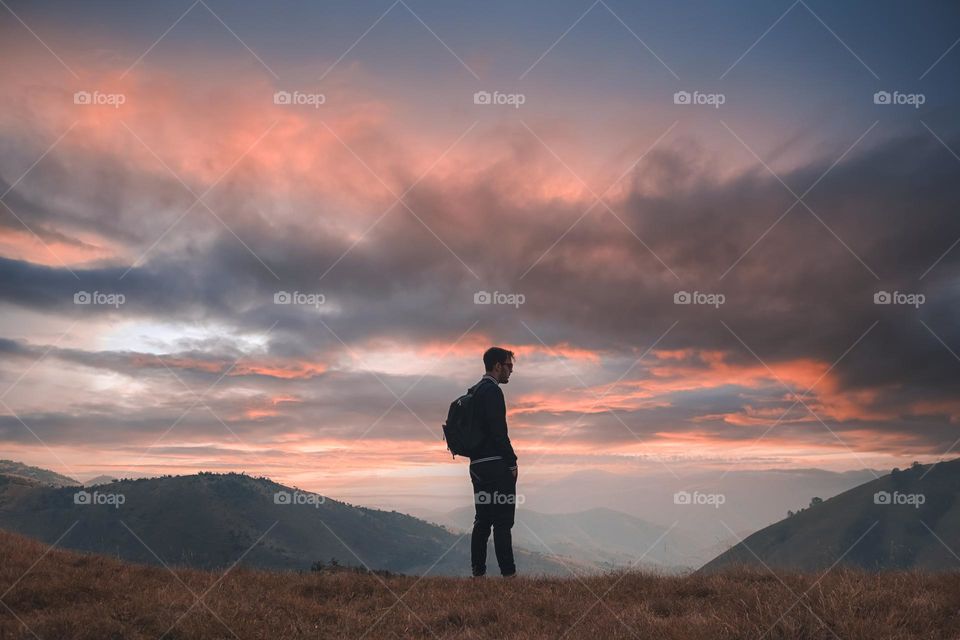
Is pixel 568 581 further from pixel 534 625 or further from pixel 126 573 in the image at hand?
pixel 126 573

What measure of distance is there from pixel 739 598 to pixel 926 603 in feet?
6.38

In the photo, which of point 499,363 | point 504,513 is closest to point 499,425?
point 499,363

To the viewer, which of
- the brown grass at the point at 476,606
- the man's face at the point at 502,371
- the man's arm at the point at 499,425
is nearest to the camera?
the brown grass at the point at 476,606

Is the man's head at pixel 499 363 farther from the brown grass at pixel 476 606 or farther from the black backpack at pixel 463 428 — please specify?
the brown grass at pixel 476 606

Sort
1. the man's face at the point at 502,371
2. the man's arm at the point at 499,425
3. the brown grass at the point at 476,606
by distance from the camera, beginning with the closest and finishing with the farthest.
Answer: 1. the brown grass at the point at 476,606
2. the man's arm at the point at 499,425
3. the man's face at the point at 502,371

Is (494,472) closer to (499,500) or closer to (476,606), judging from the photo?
(499,500)

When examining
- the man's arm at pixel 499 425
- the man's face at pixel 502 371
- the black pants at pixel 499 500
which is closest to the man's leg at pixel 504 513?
the black pants at pixel 499 500

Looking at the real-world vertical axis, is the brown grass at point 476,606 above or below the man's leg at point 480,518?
below

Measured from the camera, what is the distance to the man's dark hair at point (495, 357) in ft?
38.3

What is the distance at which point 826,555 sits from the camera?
10.7 meters

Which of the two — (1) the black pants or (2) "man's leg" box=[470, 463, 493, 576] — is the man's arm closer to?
(1) the black pants

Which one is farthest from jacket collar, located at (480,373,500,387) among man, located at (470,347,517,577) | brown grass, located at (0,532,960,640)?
brown grass, located at (0,532,960,640)

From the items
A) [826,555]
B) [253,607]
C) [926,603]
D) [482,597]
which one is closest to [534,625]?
[482,597]

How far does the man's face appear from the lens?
1160 centimetres
